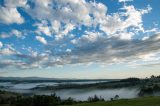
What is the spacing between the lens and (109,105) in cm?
4866

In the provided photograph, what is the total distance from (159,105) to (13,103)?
382 ft

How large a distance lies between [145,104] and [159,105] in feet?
8.66

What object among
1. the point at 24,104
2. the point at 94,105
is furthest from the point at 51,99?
the point at 94,105

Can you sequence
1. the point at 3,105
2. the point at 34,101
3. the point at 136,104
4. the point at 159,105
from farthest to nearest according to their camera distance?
the point at 3,105, the point at 34,101, the point at 136,104, the point at 159,105

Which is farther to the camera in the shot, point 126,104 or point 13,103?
point 13,103

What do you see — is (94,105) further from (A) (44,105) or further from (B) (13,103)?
(B) (13,103)

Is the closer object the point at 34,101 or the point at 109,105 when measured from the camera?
the point at 109,105

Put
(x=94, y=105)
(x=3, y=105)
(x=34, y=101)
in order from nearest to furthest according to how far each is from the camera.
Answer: (x=94, y=105) < (x=34, y=101) < (x=3, y=105)

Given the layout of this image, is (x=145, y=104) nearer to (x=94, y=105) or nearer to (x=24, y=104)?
(x=94, y=105)

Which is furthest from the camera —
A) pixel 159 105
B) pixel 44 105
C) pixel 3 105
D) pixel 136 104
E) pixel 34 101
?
pixel 3 105

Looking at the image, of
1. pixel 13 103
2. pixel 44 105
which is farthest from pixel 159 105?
pixel 13 103

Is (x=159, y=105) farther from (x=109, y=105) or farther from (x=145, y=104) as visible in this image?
(x=109, y=105)

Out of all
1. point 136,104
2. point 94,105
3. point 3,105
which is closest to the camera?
point 136,104

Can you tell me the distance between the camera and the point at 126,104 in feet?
156
